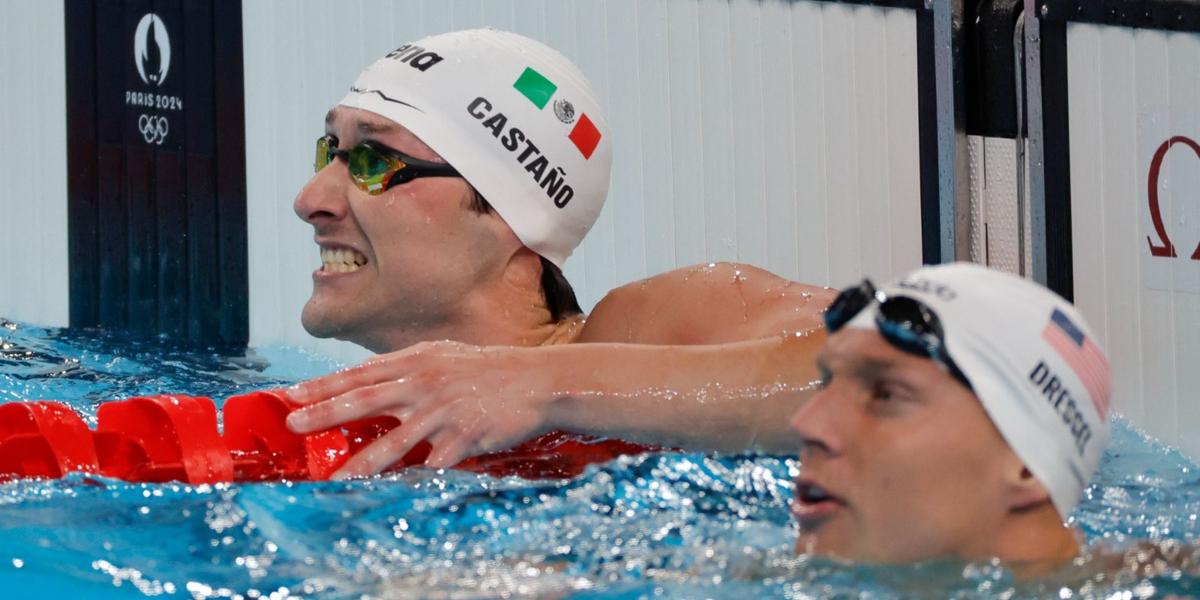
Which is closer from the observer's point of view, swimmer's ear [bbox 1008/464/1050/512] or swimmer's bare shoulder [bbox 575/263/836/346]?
swimmer's ear [bbox 1008/464/1050/512]

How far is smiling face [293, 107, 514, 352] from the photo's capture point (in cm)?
301

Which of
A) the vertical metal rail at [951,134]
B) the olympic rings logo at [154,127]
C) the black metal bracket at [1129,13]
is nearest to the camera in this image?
the black metal bracket at [1129,13]

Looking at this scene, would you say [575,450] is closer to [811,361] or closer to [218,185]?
[811,361]

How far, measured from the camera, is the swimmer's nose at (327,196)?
305 centimetres

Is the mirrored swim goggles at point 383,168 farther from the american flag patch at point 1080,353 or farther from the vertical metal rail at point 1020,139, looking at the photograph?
the vertical metal rail at point 1020,139

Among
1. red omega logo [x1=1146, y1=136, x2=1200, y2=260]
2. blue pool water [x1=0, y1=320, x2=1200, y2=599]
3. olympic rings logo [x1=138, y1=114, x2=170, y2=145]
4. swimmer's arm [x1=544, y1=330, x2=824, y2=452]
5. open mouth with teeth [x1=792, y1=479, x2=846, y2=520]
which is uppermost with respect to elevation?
olympic rings logo [x1=138, y1=114, x2=170, y2=145]

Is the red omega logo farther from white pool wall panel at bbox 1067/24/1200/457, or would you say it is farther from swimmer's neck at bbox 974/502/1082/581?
swimmer's neck at bbox 974/502/1082/581

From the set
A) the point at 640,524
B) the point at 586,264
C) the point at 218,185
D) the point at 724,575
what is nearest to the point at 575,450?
the point at 640,524

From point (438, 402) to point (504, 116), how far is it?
915 mm

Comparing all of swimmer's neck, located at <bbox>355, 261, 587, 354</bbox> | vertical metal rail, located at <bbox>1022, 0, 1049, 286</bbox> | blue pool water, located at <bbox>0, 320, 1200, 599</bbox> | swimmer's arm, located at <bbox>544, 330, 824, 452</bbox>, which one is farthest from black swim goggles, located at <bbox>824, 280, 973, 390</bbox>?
vertical metal rail, located at <bbox>1022, 0, 1049, 286</bbox>

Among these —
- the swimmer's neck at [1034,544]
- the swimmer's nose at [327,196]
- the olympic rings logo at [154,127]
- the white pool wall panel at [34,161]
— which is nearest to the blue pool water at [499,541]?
the swimmer's neck at [1034,544]

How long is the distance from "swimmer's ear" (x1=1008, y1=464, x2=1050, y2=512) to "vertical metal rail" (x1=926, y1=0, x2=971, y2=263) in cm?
315

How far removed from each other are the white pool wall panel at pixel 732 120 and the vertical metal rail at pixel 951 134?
Result: 11cm

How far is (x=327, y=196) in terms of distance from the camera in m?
3.05
